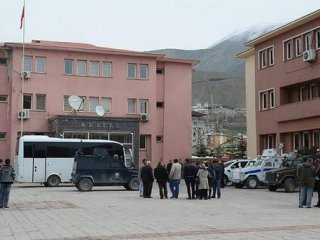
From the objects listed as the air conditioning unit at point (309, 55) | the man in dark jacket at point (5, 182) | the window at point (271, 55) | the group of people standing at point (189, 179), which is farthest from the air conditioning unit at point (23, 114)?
the man in dark jacket at point (5, 182)

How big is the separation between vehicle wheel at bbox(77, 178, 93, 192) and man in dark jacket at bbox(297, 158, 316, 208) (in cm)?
1353

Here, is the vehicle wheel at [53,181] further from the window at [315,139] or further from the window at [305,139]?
the window at [315,139]

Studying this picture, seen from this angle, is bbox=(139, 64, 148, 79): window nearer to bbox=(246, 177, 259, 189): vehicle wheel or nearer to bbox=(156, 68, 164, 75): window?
bbox=(156, 68, 164, 75): window

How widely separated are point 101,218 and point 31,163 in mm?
20531

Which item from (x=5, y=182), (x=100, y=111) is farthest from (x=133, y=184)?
(x=100, y=111)

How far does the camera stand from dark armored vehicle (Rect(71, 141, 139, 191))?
30.4 meters

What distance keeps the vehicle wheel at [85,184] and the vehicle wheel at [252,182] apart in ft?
33.7

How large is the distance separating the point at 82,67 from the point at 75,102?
12.6 ft

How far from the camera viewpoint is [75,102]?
46.9 metres

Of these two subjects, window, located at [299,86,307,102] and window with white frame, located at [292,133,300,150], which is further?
window, located at [299,86,307,102]

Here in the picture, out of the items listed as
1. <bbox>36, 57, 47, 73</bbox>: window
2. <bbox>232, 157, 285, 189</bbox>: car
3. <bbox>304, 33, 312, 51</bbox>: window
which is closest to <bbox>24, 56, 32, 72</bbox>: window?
<bbox>36, 57, 47, 73</bbox>: window

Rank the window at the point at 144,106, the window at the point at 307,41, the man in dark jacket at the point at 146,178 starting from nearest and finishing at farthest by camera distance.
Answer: the man in dark jacket at the point at 146,178 < the window at the point at 307,41 < the window at the point at 144,106

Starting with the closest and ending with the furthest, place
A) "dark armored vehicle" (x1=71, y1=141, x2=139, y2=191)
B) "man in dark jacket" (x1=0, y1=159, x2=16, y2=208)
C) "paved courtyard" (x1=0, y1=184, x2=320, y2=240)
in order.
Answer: "paved courtyard" (x1=0, y1=184, x2=320, y2=240), "man in dark jacket" (x1=0, y1=159, x2=16, y2=208), "dark armored vehicle" (x1=71, y1=141, x2=139, y2=191)

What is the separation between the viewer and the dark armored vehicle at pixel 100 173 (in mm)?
30422
